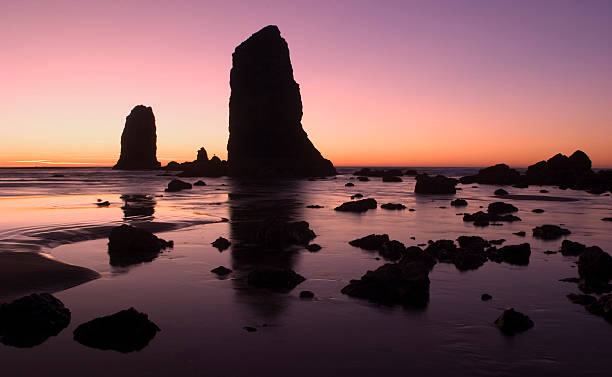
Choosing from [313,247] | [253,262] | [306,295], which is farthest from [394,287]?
[313,247]

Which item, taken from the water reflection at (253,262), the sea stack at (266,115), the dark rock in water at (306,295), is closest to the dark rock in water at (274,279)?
the water reflection at (253,262)

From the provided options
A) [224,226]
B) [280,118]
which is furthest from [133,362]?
[280,118]

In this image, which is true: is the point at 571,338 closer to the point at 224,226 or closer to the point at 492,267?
the point at 492,267

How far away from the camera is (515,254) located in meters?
16.4

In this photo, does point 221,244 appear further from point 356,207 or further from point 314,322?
point 356,207

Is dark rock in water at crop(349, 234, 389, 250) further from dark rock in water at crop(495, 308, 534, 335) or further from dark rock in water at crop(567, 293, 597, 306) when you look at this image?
dark rock in water at crop(495, 308, 534, 335)

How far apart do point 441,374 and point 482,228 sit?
19.5m

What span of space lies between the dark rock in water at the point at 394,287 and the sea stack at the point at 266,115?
108 meters

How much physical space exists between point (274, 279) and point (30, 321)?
588cm

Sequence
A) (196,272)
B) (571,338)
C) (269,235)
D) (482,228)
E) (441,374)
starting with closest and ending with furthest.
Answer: (441,374) < (571,338) < (196,272) < (269,235) < (482,228)

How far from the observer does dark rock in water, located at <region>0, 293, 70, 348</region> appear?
8.85 meters

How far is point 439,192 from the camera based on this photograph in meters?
59.1

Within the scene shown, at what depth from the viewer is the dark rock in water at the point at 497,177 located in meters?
89.7

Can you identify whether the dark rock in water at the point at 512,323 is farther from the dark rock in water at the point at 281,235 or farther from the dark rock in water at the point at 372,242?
the dark rock in water at the point at 281,235
